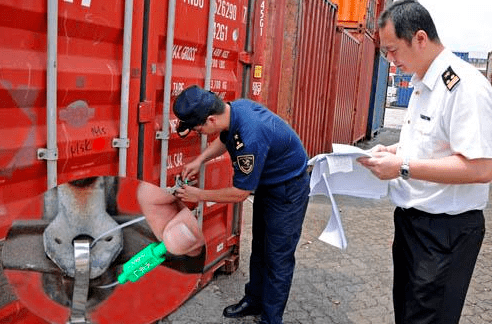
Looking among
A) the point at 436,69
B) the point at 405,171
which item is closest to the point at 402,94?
the point at 436,69

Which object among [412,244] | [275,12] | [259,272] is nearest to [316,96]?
[275,12]

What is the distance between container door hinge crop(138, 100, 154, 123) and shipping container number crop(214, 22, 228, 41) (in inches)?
33.1

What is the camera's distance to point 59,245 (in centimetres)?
162

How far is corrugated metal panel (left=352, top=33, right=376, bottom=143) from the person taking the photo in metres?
10.9

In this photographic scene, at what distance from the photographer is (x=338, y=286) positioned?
413cm

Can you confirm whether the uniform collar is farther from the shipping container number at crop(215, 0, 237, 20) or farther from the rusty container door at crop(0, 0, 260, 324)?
the shipping container number at crop(215, 0, 237, 20)

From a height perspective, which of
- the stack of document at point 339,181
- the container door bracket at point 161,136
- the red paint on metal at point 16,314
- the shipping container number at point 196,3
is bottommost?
the red paint on metal at point 16,314

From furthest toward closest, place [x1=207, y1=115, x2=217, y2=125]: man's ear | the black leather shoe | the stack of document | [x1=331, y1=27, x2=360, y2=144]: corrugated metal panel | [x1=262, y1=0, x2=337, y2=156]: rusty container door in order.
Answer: [x1=331, y1=27, x2=360, y2=144]: corrugated metal panel → [x1=262, y1=0, x2=337, y2=156]: rusty container door → the black leather shoe → [x1=207, y1=115, x2=217, y2=125]: man's ear → the stack of document

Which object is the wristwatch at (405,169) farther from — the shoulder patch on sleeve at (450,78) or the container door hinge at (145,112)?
the container door hinge at (145,112)

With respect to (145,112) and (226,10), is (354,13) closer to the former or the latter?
(226,10)

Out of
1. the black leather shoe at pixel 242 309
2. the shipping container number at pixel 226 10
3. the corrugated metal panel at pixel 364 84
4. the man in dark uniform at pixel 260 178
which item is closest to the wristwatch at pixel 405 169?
the man in dark uniform at pixel 260 178

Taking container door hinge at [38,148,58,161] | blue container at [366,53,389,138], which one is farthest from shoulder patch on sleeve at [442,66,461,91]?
blue container at [366,53,389,138]

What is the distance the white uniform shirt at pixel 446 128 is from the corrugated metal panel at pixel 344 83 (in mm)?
6406

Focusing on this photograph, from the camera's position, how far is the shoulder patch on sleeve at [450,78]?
1938 mm
